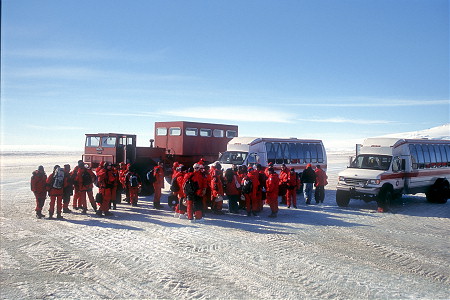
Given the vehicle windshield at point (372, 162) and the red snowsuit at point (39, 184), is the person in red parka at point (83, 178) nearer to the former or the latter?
the red snowsuit at point (39, 184)

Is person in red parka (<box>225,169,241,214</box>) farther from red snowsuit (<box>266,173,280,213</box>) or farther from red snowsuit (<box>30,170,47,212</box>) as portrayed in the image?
red snowsuit (<box>30,170,47,212</box>)

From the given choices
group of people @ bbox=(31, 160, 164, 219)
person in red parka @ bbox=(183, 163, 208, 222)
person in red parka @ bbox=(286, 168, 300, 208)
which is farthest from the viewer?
person in red parka @ bbox=(286, 168, 300, 208)

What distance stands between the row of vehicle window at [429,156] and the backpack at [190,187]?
10.1 m

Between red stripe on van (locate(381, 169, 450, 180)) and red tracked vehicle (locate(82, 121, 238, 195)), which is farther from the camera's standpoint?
red tracked vehicle (locate(82, 121, 238, 195))

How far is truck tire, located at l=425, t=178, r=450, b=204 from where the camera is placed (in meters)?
16.2

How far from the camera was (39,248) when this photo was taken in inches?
335

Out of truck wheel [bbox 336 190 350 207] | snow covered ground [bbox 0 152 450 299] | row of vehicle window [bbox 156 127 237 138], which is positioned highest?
row of vehicle window [bbox 156 127 237 138]

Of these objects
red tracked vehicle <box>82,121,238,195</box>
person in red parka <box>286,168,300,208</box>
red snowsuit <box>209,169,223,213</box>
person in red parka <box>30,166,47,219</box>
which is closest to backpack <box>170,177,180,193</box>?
red snowsuit <box>209,169,223,213</box>

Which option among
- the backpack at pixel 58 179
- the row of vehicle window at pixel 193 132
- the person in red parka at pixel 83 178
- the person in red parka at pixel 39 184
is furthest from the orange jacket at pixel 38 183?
the row of vehicle window at pixel 193 132

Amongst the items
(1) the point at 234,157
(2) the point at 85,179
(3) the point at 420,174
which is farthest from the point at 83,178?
(3) the point at 420,174

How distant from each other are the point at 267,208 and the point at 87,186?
22.5ft

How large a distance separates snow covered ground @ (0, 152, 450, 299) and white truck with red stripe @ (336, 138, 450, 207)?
5.09 ft

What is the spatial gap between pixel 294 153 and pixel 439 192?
6.81 m

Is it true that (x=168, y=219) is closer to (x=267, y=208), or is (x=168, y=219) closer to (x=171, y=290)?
(x=267, y=208)
